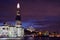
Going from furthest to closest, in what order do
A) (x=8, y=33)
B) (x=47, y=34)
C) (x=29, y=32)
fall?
1. (x=47, y=34)
2. (x=29, y=32)
3. (x=8, y=33)

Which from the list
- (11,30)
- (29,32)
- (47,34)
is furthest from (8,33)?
(47,34)

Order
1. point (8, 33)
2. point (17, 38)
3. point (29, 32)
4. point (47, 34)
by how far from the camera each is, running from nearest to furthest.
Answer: point (17, 38), point (8, 33), point (29, 32), point (47, 34)

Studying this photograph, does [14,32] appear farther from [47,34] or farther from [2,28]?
[47,34]

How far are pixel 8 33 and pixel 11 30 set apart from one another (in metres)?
1.36

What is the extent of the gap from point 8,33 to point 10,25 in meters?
4.11

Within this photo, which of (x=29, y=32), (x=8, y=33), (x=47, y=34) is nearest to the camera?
(x=8, y=33)

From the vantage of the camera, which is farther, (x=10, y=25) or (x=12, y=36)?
(x=10, y=25)

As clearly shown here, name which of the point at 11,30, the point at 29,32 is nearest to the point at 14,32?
the point at 11,30

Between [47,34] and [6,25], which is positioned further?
[47,34]

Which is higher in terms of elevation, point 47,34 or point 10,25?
point 10,25

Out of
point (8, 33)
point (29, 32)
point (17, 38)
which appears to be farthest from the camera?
point (29, 32)

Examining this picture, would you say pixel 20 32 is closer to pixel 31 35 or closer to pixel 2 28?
pixel 2 28

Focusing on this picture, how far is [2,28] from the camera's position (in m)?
76.2

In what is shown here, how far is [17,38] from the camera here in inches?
2699
